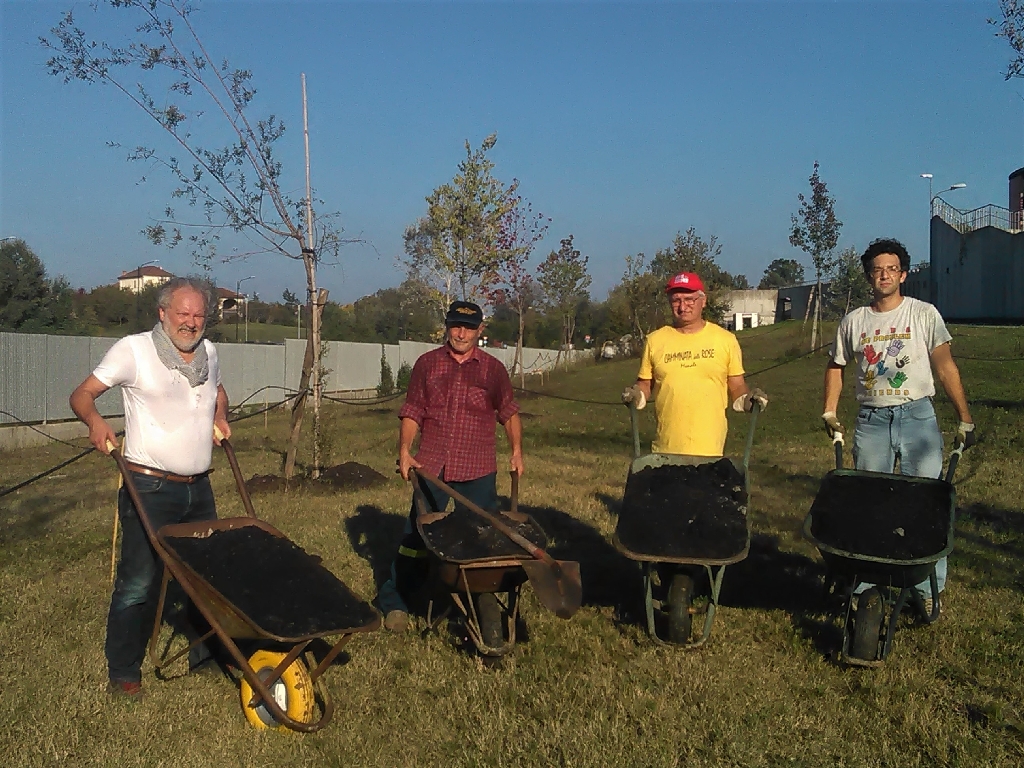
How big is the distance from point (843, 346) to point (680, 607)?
1719 mm

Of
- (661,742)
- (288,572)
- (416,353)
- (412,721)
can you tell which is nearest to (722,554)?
(661,742)

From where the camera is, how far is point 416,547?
5.23m

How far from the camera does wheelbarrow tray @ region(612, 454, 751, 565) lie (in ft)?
15.0

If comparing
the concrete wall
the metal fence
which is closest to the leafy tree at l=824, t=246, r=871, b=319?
the concrete wall

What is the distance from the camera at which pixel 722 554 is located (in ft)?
14.9

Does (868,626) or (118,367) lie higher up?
(118,367)

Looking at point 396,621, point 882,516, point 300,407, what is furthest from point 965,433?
point 300,407

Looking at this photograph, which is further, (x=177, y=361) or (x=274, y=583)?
(x=177, y=361)

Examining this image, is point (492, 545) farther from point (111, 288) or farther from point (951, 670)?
point (111, 288)

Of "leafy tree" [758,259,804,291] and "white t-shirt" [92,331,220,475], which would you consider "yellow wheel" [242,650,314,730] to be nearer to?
"white t-shirt" [92,331,220,475]

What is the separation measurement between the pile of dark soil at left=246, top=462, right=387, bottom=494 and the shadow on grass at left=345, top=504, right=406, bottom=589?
1241 millimetres

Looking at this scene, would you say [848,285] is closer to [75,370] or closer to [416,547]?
[75,370]

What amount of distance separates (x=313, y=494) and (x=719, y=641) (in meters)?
5.65

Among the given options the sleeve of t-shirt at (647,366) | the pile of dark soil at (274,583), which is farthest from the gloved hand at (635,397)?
the pile of dark soil at (274,583)
